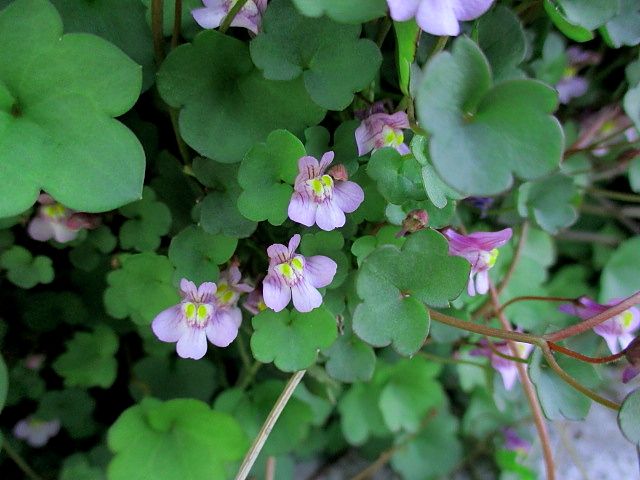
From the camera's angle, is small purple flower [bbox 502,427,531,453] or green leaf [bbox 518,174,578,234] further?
small purple flower [bbox 502,427,531,453]

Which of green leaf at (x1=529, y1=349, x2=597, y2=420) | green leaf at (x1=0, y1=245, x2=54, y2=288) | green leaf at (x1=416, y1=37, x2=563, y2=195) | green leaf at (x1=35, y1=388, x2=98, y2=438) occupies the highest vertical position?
green leaf at (x1=416, y1=37, x2=563, y2=195)

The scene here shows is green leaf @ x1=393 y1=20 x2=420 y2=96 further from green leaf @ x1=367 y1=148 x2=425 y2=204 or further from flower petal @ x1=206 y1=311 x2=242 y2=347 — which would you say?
flower petal @ x1=206 y1=311 x2=242 y2=347

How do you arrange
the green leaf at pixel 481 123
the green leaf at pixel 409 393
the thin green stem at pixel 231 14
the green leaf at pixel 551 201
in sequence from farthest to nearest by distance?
the green leaf at pixel 409 393 → the green leaf at pixel 551 201 → the thin green stem at pixel 231 14 → the green leaf at pixel 481 123

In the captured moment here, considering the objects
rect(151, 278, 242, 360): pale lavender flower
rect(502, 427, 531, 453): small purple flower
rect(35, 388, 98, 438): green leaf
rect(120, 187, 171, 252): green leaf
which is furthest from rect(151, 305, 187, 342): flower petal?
rect(502, 427, 531, 453): small purple flower

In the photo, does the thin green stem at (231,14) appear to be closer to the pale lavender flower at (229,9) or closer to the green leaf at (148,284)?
the pale lavender flower at (229,9)

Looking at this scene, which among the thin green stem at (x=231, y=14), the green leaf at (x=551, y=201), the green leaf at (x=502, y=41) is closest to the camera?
the thin green stem at (x=231, y=14)

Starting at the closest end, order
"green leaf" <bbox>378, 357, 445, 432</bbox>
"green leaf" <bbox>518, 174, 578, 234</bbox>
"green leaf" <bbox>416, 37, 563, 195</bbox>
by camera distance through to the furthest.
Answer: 1. "green leaf" <bbox>416, 37, 563, 195</bbox>
2. "green leaf" <bbox>518, 174, 578, 234</bbox>
3. "green leaf" <bbox>378, 357, 445, 432</bbox>

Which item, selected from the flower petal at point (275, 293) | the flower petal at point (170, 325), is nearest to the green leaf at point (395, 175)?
the flower petal at point (275, 293)

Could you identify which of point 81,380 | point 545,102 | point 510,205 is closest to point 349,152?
point 545,102

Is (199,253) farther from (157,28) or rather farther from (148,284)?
(157,28)
